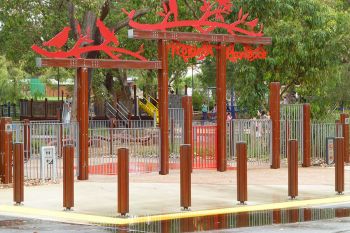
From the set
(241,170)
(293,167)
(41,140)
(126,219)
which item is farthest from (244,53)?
(126,219)

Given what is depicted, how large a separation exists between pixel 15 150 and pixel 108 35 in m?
6.33

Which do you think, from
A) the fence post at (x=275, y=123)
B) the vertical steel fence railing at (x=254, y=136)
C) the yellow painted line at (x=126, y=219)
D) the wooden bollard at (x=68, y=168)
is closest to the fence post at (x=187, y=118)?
the vertical steel fence railing at (x=254, y=136)

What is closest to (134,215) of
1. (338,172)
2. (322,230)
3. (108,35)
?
(322,230)

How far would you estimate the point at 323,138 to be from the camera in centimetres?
2480

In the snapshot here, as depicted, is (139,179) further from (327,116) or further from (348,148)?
(327,116)

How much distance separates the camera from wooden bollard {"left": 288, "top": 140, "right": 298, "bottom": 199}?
15703 millimetres

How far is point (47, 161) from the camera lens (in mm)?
19656

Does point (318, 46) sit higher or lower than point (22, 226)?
higher

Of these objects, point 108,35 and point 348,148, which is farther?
point 348,148

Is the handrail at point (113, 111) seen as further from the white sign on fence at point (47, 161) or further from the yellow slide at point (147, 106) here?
the white sign on fence at point (47, 161)

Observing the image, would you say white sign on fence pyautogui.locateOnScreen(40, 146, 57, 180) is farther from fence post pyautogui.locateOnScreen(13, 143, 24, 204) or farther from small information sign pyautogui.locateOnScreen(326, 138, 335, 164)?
small information sign pyautogui.locateOnScreen(326, 138, 335, 164)

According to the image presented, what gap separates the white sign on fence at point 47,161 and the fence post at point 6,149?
0.91m

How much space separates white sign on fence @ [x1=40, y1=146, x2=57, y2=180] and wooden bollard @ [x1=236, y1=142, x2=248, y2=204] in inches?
211

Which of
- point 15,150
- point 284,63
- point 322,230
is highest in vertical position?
point 284,63
